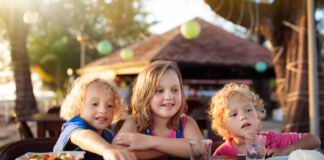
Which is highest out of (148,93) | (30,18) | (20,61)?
(30,18)

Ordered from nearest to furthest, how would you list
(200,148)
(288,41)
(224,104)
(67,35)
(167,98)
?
(200,148) → (167,98) → (224,104) → (288,41) → (67,35)

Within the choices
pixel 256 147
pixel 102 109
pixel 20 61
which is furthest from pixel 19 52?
pixel 256 147

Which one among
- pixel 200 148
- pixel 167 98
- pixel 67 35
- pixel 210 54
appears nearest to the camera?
pixel 200 148

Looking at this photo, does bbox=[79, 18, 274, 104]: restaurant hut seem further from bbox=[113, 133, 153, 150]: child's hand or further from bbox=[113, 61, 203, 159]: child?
bbox=[113, 133, 153, 150]: child's hand

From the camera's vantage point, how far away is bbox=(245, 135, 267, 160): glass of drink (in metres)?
1.12

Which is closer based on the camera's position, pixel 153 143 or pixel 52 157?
pixel 52 157

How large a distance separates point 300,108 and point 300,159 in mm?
4442

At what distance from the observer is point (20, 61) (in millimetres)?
6672

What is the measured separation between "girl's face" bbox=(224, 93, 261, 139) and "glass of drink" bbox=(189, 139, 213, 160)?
582 mm

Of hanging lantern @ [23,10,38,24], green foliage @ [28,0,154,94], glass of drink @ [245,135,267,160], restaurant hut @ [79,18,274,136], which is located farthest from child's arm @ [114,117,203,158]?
green foliage @ [28,0,154,94]

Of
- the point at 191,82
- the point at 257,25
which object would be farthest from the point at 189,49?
the point at 257,25

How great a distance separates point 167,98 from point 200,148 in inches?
16.5

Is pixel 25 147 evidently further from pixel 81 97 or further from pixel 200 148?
pixel 200 148

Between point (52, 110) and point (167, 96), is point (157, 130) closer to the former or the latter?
point (167, 96)
